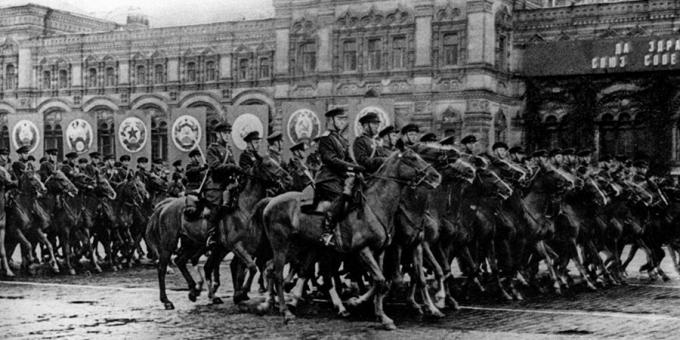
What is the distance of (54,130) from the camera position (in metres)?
47.3

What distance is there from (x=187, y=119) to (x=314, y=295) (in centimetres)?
2597

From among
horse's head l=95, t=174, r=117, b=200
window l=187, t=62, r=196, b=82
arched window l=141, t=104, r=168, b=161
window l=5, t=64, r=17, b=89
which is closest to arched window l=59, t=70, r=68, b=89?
window l=5, t=64, r=17, b=89

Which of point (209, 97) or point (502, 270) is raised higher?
point (209, 97)

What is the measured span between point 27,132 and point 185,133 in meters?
7.81

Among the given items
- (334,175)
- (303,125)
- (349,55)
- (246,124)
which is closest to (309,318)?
(334,175)

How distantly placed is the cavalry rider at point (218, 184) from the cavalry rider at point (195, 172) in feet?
3.03

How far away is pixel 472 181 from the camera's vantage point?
43.4ft

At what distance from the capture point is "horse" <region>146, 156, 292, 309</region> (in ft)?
42.5

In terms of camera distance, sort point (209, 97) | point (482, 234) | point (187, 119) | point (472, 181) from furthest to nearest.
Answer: point (209, 97) < point (187, 119) < point (482, 234) < point (472, 181)

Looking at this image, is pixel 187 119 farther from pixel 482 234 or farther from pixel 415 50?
pixel 482 234

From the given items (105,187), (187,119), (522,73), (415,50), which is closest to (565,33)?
(522,73)

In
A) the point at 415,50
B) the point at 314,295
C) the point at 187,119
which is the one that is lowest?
the point at 314,295

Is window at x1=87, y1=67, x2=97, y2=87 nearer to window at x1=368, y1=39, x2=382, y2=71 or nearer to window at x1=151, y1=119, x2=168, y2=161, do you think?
window at x1=151, y1=119, x2=168, y2=161

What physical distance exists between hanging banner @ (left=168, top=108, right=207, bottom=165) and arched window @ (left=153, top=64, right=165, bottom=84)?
5.05 metres
